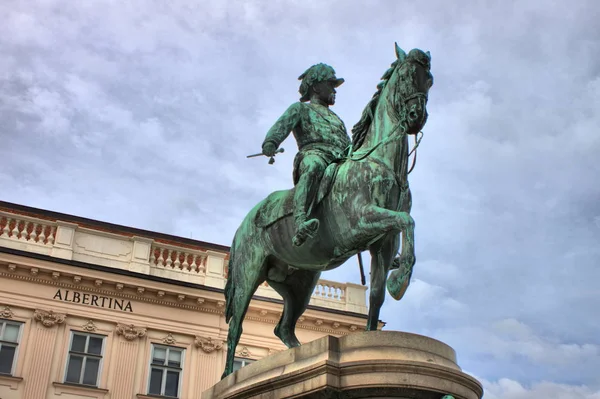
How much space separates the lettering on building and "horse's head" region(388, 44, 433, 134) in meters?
20.0

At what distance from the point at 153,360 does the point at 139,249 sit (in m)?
3.92

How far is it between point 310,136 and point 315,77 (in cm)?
87

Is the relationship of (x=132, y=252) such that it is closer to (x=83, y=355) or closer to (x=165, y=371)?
(x=83, y=355)

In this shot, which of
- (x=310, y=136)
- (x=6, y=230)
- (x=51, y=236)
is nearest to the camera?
(x=310, y=136)

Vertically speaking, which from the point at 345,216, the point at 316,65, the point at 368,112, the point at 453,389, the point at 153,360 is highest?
the point at 153,360

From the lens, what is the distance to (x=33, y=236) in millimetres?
25297

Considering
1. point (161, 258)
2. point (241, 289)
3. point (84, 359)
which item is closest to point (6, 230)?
point (84, 359)

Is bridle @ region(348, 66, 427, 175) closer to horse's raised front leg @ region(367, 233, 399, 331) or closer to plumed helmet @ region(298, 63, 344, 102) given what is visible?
horse's raised front leg @ region(367, 233, 399, 331)

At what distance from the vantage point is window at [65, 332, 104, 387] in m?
24.1

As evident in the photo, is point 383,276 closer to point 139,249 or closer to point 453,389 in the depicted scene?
point 453,389

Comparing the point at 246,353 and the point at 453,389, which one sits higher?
the point at 246,353

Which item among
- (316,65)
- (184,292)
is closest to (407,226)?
(316,65)

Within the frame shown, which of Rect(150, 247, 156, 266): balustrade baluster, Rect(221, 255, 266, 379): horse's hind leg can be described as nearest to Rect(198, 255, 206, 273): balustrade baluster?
Rect(150, 247, 156, 266): balustrade baluster

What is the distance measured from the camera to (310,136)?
7.89 meters
